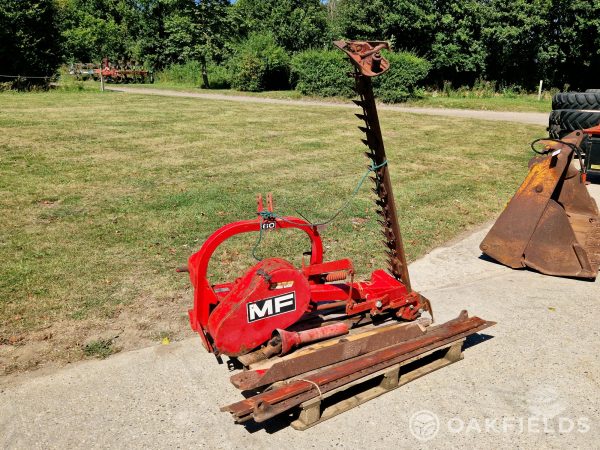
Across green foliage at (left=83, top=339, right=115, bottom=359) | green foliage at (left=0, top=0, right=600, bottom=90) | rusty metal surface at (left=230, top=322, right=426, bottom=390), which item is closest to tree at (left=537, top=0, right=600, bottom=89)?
green foliage at (left=0, top=0, right=600, bottom=90)

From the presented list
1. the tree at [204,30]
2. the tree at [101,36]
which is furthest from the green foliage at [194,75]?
the tree at [101,36]

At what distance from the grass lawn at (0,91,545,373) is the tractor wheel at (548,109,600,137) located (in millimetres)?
1117

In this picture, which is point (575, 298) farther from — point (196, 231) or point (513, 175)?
point (513, 175)

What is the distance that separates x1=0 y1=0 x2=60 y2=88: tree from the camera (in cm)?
3023

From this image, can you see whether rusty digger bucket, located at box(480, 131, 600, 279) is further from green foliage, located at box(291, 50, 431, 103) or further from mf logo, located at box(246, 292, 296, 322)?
green foliage, located at box(291, 50, 431, 103)

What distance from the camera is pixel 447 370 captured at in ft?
15.0

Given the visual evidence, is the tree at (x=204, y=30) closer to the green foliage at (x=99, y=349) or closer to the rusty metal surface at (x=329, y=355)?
the green foliage at (x=99, y=349)

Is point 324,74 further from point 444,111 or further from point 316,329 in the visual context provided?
point 316,329

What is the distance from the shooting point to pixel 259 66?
29781 mm

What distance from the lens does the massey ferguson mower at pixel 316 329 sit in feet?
12.6

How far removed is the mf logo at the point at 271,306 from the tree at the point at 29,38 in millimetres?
29721

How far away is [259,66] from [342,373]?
27867 millimetres

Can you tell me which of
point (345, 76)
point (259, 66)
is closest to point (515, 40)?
point (345, 76)

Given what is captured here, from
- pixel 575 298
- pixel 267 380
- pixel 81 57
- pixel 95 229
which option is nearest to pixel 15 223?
pixel 95 229
